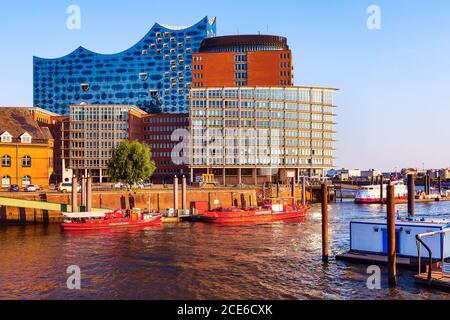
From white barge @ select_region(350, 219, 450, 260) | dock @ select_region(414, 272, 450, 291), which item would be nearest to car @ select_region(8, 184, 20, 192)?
white barge @ select_region(350, 219, 450, 260)

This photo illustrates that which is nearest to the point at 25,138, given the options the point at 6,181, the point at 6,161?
the point at 6,161

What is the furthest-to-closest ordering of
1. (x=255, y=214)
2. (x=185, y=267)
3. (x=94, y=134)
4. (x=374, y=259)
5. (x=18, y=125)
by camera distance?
(x=94, y=134), (x=18, y=125), (x=255, y=214), (x=185, y=267), (x=374, y=259)

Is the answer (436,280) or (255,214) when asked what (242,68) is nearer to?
(255,214)

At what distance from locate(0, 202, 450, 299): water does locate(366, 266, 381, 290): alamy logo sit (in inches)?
26.5

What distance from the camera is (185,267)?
145 ft

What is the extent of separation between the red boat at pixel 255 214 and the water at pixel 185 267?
11.4 m

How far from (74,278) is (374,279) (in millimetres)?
24614

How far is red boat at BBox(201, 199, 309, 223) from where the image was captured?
79.2 m

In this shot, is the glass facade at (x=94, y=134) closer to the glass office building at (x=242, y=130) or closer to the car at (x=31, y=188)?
the glass office building at (x=242, y=130)

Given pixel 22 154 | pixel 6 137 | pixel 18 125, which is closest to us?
pixel 6 137

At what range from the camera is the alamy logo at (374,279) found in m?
36.5

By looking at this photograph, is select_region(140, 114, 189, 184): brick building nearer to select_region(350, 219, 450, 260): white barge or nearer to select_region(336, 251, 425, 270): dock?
select_region(336, 251, 425, 270): dock

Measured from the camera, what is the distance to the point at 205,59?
179500 mm
